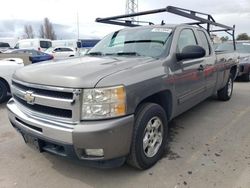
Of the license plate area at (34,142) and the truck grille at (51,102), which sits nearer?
the truck grille at (51,102)

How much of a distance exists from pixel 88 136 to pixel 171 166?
4.21ft

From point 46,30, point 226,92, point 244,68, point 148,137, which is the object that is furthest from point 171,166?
point 46,30

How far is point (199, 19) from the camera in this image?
5.55 metres

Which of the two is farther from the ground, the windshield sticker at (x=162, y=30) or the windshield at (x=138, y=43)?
the windshield sticker at (x=162, y=30)

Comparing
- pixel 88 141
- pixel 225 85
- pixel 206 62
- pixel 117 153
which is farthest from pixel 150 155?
pixel 225 85

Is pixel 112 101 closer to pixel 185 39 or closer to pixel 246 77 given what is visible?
pixel 185 39

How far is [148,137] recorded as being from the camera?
326 cm

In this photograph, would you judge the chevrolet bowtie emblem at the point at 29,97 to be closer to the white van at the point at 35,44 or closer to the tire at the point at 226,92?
the tire at the point at 226,92

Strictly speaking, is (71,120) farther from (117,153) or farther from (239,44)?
(239,44)

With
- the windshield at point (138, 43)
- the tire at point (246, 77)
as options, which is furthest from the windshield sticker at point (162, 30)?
the tire at point (246, 77)

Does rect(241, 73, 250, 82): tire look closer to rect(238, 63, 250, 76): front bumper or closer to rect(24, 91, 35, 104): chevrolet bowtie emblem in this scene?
rect(238, 63, 250, 76): front bumper

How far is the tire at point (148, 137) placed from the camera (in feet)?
9.78

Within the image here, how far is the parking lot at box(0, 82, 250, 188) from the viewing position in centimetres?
301

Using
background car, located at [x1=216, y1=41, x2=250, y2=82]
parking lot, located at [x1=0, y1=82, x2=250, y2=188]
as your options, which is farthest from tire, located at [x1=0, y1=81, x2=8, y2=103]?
background car, located at [x1=216, y1=41, x2=250, y2=82]
